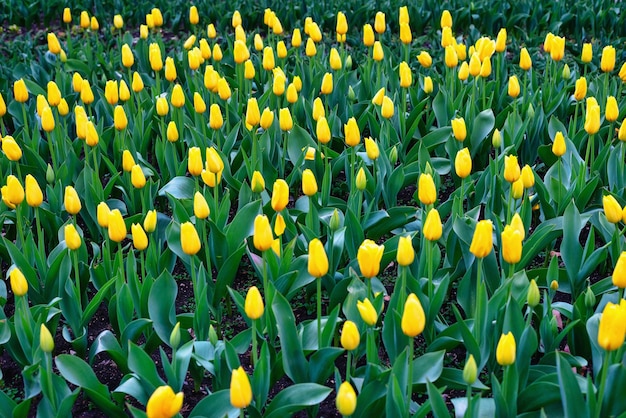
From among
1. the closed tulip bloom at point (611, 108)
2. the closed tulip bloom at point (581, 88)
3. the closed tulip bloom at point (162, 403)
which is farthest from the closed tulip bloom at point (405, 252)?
the closed tulip bloom at point (581, 88)

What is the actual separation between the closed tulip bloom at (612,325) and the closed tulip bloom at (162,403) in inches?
41.0

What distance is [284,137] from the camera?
4102mm

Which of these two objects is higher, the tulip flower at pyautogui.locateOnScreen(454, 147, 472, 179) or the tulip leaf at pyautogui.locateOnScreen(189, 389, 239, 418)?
the tulip flower at pyautogui.locateOnScreen(454, 147, 472, 179)

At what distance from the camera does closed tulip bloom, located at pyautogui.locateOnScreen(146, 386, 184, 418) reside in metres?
1.94

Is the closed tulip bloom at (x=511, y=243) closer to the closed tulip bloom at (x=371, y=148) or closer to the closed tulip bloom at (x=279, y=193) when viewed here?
the closed tulip bloom at (x=279, y=193)

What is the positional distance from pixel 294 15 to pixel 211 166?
407 cm

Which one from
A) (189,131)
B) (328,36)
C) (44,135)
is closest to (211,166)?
(189,131)

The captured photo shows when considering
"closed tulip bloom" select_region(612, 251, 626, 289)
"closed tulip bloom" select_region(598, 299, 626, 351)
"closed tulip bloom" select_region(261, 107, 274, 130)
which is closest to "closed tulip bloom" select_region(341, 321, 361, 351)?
"closed tulip bloom" select_region(598, 299, 626, 351)

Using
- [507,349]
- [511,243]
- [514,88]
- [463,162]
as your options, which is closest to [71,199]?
[463,162]

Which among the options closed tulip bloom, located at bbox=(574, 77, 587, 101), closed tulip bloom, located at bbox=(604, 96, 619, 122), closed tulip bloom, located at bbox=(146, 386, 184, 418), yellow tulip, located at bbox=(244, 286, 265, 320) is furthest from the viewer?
closed tulip bloom, located at bbox=(574, 77, 587, 101)

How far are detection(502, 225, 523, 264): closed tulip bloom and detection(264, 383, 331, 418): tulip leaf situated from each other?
26.3 inches

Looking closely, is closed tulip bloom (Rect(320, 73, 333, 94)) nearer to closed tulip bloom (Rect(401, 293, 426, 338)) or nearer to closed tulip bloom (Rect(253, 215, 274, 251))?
closed tulip bloom (Rect(253, 215, 274, 251))

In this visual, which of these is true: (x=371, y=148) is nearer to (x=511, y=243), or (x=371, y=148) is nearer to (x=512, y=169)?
(x=512, y=169)

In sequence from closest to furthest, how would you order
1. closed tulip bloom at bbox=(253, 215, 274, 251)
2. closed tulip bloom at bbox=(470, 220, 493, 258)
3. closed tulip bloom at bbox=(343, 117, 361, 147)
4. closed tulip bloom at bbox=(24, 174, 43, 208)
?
closed tulip bloom at bbox=(470, 220, 493, 258) < closed tulip bloom at bbox=(253, 215, 274, 251) < closed tulip bloom at bbox=(24, 174, 43, 208) < closed tulip bloom at bbox=(343, 117, 361, 147)
